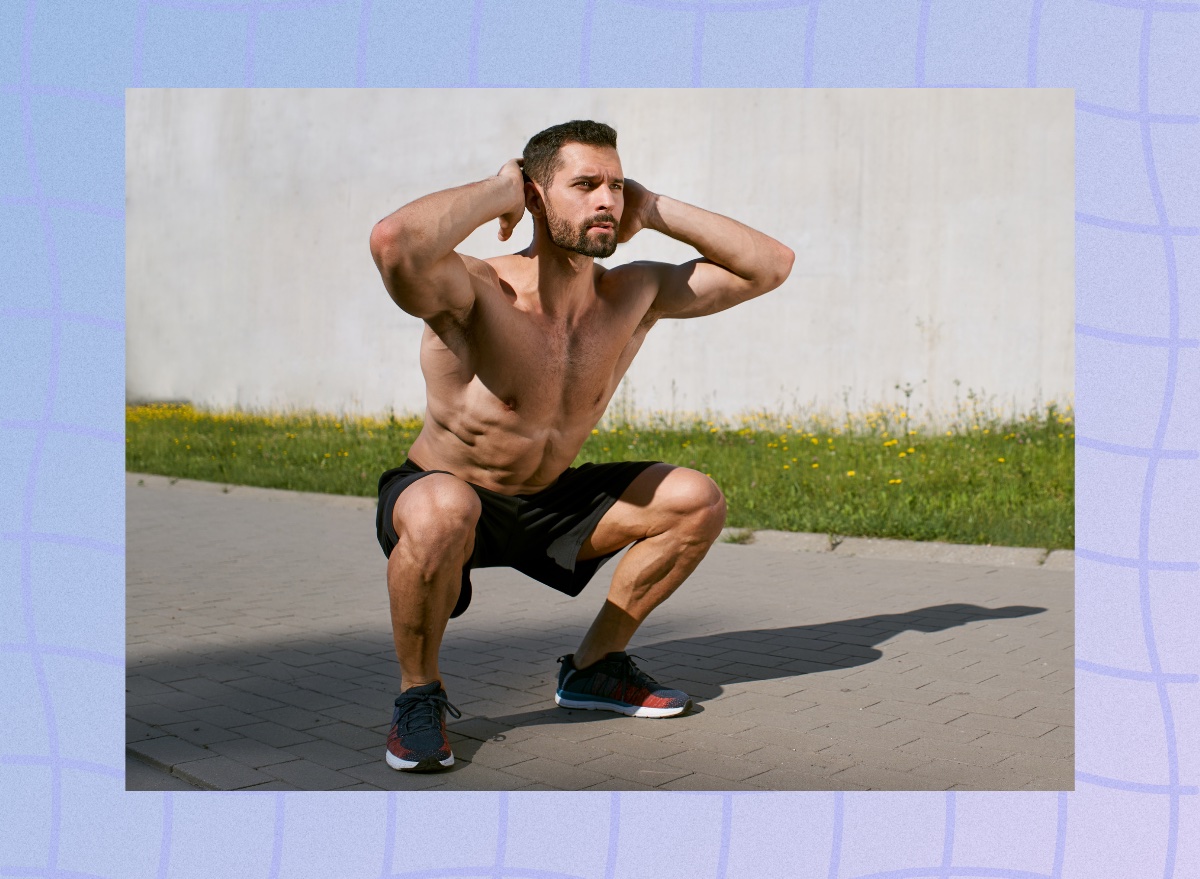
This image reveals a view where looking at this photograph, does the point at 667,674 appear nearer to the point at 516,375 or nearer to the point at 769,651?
the point at 769,651

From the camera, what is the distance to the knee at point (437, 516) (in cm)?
309

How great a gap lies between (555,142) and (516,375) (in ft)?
2.03

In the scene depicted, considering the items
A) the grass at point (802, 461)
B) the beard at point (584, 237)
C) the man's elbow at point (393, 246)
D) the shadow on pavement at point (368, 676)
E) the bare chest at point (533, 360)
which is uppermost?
the beard at point (584, 237)

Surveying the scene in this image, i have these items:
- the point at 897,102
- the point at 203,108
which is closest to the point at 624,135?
the point at 897,102

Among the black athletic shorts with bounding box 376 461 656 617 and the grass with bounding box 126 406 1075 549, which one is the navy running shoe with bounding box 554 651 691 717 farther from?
the grass with bounding box 126 406 1075 549

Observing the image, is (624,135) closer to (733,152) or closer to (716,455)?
(733,152)

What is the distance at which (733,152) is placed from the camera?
10.7 metres

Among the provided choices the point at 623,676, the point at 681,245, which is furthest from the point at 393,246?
the point at 681,245

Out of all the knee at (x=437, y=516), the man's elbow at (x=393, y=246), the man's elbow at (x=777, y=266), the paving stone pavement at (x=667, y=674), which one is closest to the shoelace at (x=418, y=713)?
the paving stone pavement at (x=667, y=674)

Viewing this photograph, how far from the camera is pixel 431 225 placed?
2863mm

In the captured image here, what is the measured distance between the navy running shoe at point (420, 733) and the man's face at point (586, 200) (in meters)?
1.22

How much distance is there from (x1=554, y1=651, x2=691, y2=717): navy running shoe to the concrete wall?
6638 mm

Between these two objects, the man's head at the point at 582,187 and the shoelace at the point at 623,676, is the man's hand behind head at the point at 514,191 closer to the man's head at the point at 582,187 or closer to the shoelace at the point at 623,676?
the man's head at the point at 582,187

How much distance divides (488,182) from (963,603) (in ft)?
10.4
